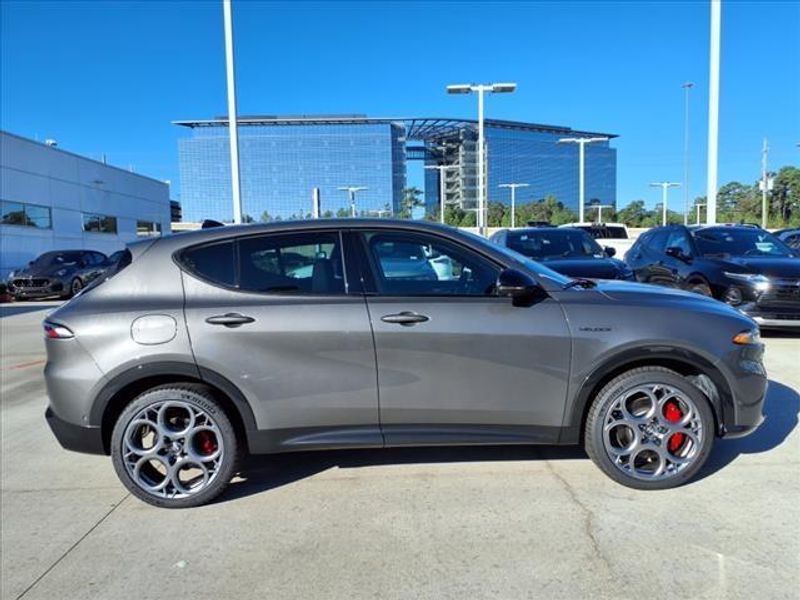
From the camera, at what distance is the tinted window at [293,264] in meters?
3.67

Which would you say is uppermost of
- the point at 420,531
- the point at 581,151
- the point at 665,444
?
the point at 581,151

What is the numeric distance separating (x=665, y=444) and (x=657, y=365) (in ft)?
1.58

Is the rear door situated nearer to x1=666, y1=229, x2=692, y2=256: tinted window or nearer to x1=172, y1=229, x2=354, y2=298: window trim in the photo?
x1=172, y1=229, x2=354, y2=298: window trim

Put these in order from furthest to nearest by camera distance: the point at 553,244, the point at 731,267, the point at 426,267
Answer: the point at 553,244 < the point at 731,267 < the point at 426,267

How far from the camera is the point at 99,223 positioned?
3281 centimetres

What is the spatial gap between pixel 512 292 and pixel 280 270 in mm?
1421

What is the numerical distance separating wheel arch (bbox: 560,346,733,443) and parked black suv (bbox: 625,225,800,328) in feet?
16.1

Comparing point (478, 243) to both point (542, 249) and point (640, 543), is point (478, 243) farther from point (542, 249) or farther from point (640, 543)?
point (542, 249)

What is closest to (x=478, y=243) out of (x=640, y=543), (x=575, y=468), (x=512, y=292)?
(x=512, y=292)

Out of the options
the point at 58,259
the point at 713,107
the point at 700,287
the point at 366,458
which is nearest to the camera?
the point at 366,458

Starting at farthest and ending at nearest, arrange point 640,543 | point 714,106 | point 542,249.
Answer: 1. point 714,106
2. point 542,249
3. point 640,543

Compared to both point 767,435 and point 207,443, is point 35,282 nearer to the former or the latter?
point 207,443

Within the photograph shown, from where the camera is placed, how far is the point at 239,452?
3678 millimetres

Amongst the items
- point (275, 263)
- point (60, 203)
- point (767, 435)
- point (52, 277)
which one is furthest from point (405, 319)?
A: point (60, 203)
